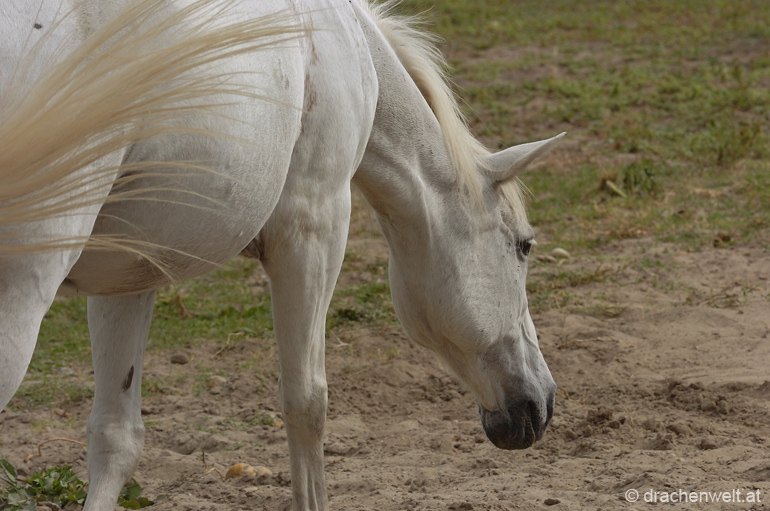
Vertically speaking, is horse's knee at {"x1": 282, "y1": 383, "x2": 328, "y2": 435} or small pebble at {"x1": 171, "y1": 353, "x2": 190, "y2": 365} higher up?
horse's knee at {"x1": 282, "y1": 383, "x2": 328, "y2": 435}

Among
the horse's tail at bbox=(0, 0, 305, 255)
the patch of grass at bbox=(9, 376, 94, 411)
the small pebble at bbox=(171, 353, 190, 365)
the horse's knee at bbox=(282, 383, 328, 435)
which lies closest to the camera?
the horse's tail at bbox=(0, 0, 305, 255)

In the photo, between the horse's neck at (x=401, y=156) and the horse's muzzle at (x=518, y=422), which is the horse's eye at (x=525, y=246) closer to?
the horse's neck at (x=401, y=156)

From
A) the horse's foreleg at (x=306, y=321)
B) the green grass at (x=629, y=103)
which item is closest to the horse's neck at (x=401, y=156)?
the horse's foreleg at (x=306, y=321)

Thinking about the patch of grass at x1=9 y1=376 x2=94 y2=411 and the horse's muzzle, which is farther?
the patch of grass at x1=9 y1=376 x2=94 y2=411

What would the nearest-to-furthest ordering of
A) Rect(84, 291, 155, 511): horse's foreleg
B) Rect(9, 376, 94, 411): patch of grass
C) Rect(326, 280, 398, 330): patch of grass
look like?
Rect(84, 291, 155, 511): horse's foreleg → Rect(9, 376, 94, 411): patch of grass → Rect(326, 280, 398, 330): patch of grass

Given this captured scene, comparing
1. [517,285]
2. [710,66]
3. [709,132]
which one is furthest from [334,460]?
[710,66]

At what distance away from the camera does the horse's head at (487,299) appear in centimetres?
269

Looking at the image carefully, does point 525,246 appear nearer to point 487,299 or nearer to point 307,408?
point 487,299

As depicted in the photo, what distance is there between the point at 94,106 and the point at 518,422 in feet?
6.26

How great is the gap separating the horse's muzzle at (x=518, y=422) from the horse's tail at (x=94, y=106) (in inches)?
66.7

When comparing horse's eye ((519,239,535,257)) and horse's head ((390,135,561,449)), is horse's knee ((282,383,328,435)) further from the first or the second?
horse's eye ((519,239,535,257))

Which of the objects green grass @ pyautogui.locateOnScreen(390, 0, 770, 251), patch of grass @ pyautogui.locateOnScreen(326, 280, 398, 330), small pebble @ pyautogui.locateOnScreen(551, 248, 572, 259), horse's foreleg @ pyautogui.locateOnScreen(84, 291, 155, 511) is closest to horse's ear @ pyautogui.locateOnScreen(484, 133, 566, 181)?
horse's foreleg @ pyautogui.locateOnScreen(84, 291, 155, 511)

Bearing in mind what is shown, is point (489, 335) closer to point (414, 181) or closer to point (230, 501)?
point (414, 181)

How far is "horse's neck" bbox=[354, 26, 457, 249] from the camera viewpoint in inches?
99.3
